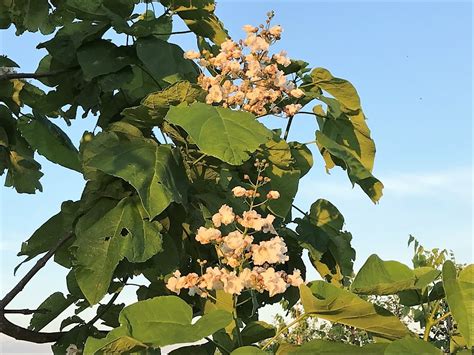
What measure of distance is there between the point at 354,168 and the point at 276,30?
69 centimetres

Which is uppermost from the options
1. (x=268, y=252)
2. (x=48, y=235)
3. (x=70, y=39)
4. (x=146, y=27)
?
(x=70, y=39)

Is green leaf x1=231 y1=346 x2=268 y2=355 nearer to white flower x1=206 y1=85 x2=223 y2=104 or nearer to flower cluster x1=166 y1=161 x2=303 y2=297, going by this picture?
flower cluster x1=166 y1=161 x2=303 y2=297

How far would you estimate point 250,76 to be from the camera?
1.83 m

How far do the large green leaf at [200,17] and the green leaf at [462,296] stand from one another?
4.31ft

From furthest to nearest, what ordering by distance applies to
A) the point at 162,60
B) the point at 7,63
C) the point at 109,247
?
the point at 7,63 < the point at 162,60 < the point at 109,247

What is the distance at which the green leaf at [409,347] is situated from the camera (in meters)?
1.39

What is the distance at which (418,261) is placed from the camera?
4.79 m

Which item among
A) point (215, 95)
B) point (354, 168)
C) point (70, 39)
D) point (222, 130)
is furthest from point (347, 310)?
point (70, 39)

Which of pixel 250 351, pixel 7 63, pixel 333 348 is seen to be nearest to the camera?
pixel 250 351

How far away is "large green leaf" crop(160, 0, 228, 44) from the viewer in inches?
96.1

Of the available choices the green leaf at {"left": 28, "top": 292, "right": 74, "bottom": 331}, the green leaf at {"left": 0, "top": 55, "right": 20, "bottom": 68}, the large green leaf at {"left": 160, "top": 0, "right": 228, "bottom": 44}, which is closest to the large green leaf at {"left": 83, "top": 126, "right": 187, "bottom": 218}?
the large green leaf at {"left": 160, "top": 0, "right": 228, "bottom": 44}

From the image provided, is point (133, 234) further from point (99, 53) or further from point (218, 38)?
point (218, 38)

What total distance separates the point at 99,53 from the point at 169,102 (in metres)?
0.58

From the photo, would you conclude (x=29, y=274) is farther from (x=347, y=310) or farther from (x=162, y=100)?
(x=347, y=310)
